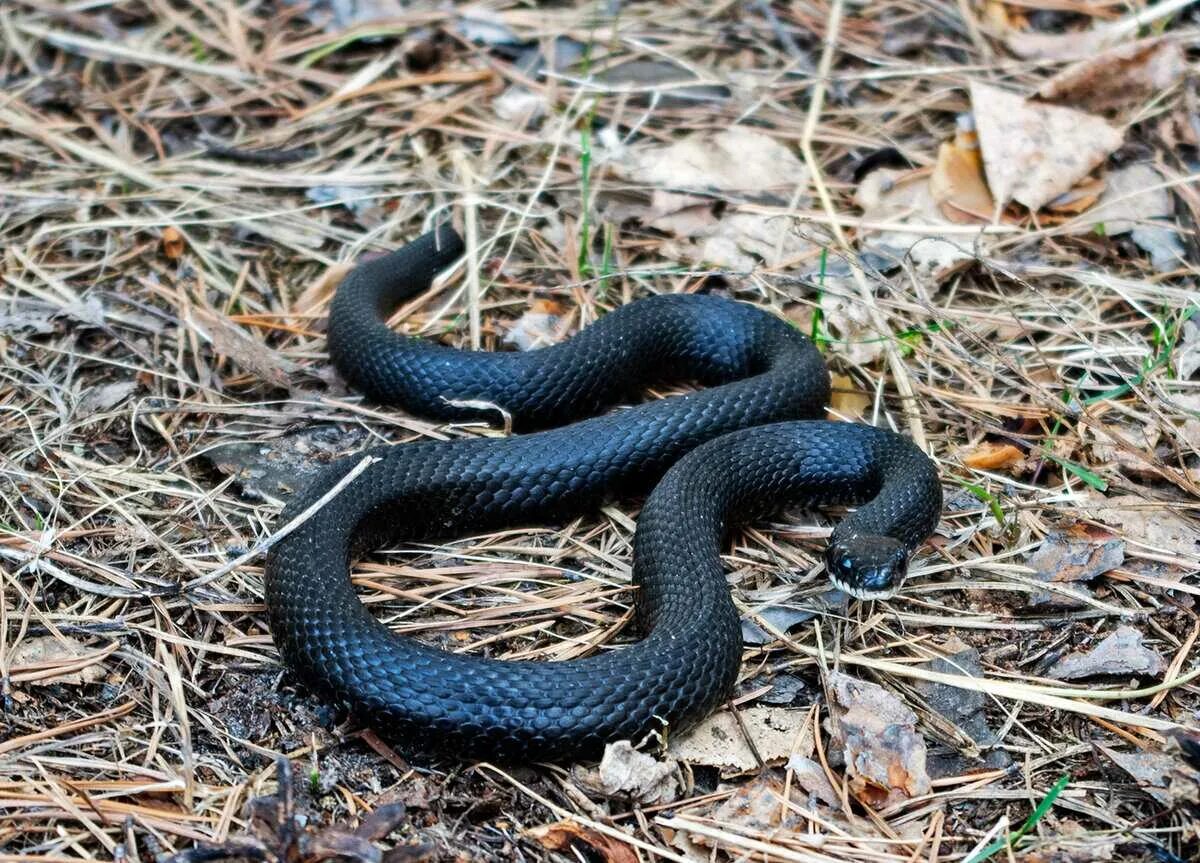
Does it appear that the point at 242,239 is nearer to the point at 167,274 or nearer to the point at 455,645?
the point at 167,274

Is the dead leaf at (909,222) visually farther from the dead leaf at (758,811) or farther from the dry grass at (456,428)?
the dead leaf at (758,811)

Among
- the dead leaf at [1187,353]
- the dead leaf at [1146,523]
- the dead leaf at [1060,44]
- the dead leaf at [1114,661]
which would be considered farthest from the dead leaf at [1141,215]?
the dead leaf at [1114,661]

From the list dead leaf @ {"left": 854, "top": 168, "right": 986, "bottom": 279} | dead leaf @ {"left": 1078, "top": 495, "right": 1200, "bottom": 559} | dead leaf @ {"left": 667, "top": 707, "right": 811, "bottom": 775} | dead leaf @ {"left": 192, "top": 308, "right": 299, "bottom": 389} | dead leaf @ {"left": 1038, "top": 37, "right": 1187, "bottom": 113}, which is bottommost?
dead leaf @ {"left": 667, "top": 707, "right": 811, "bottom": 775}

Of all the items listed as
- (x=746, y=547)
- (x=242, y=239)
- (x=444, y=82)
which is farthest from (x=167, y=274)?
(x=746, y=547)

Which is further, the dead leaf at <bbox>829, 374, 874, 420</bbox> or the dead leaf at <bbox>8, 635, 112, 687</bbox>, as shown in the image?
the dead leaf at <bbox>829, 374, 874, 420</bbox>

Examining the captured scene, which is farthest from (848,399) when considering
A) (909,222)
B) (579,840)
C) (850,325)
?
(579,840)

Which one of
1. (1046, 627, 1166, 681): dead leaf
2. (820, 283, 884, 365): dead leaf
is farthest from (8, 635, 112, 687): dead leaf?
(820, 283, 884, 365): dead leaf

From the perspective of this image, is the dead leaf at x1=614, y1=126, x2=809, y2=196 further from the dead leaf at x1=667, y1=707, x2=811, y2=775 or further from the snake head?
the dead leaf at x1=667, y1=707, x2=811, y2=775
